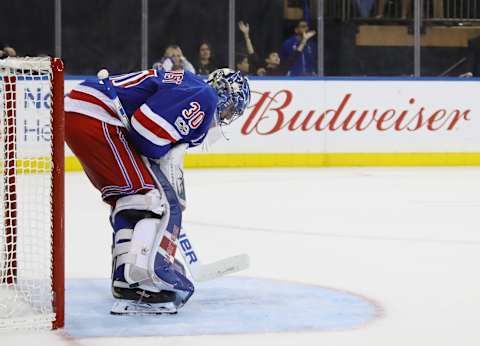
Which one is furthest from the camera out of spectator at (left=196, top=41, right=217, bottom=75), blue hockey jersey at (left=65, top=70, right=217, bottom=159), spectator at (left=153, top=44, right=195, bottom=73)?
spectator at (left=196, top=41, right=217, bottom=75)

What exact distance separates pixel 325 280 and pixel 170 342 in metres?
1.15

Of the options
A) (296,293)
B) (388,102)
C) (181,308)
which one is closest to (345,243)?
(296,293)

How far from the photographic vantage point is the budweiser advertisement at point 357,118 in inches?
386

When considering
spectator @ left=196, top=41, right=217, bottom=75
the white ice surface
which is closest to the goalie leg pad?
the white ice surface

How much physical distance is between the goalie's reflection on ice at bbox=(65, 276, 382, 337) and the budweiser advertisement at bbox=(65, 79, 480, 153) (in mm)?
6090

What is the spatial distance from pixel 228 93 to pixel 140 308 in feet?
2.29

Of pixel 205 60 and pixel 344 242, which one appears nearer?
pixel 344 242

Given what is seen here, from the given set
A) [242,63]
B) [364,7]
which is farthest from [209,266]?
[364,7]

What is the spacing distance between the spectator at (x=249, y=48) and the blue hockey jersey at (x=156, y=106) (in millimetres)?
6969

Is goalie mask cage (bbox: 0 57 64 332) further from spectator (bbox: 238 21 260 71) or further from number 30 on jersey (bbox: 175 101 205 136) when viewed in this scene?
spectator (bbox: 238 21 260 71)

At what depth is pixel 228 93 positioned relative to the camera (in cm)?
325

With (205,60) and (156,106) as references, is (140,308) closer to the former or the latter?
(156,106)

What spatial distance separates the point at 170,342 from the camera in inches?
110

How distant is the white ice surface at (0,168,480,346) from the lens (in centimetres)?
292
